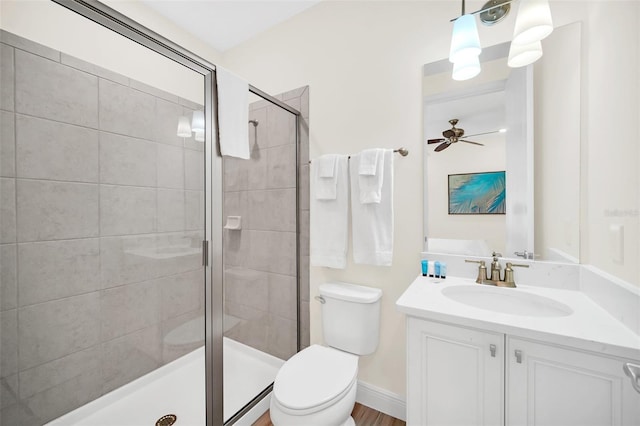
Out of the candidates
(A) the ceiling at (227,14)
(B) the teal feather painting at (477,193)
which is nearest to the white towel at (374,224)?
(B) the teal feather painting at (477,193)

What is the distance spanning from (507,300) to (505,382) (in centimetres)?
41

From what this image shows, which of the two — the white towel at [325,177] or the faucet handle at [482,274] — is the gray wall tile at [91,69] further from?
the faucet handle at [482,274]

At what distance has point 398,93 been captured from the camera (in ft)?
5.02

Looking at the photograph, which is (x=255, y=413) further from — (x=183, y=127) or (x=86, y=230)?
(x=183, y=127)

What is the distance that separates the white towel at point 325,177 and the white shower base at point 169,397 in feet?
3.28

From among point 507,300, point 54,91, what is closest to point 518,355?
point 507,300

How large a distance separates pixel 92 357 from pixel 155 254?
1.67 ft

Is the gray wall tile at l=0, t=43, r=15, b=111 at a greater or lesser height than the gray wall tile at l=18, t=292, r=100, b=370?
greater

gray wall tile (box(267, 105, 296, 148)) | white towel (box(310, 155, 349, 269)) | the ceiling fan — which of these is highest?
gray wall tile (box(267, 105, 296, 148))

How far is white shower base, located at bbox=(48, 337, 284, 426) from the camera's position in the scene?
1213mm

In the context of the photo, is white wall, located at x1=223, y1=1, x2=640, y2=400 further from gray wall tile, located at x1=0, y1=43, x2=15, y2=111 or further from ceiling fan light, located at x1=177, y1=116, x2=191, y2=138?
gray wall tile, located at x1=0, y1=43, x2=15, y2=111

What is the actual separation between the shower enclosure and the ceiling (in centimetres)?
81

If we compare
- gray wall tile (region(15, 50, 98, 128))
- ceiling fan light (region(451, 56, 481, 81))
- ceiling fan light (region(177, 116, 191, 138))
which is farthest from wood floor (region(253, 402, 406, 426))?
ceiling fan light (region(451, 56, 481, 81))

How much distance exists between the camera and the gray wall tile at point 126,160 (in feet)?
3.76
